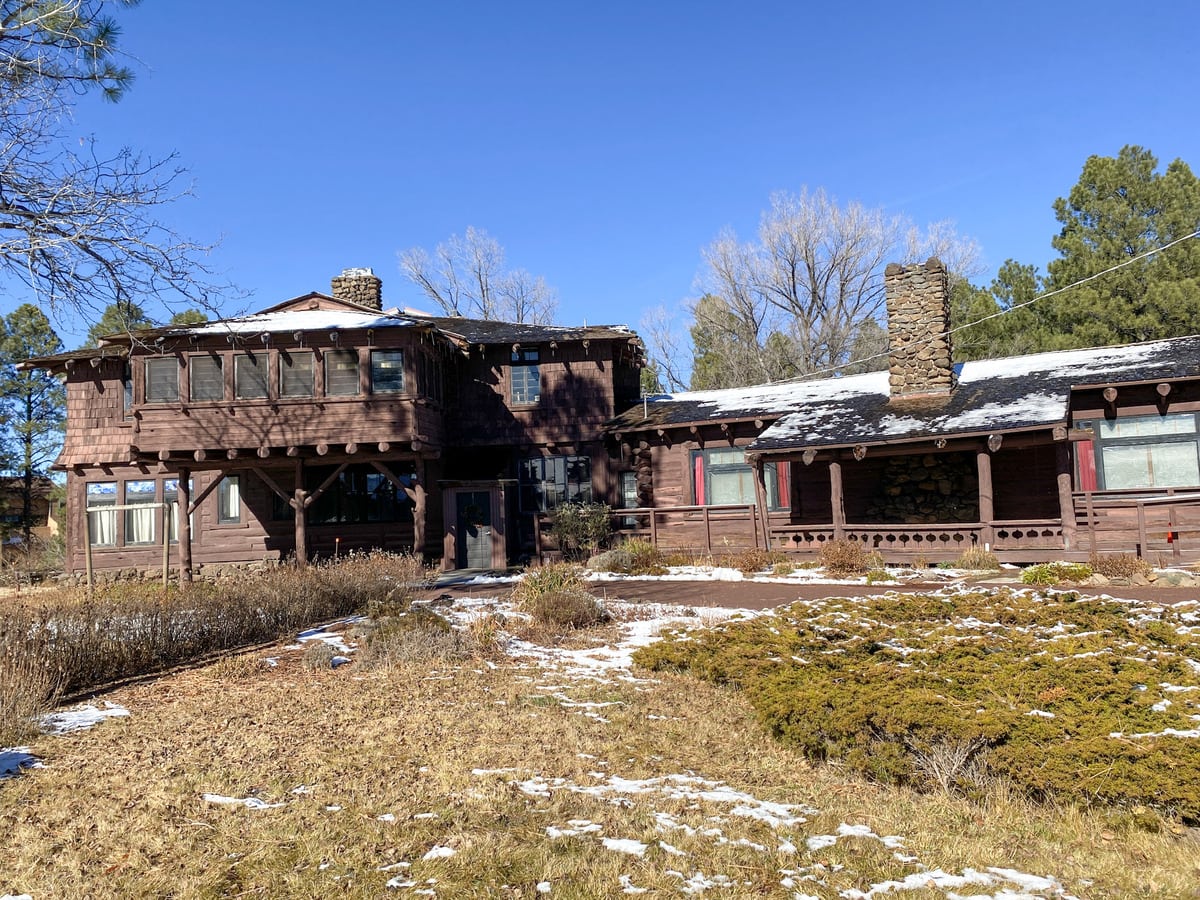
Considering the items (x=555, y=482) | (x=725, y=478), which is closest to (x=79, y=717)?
(x=555, y=482)

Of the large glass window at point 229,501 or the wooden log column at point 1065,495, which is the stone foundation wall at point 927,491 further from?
the large glass window at point 229,501

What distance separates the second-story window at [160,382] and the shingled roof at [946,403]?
11681 mm

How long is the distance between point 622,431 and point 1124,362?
1246cm

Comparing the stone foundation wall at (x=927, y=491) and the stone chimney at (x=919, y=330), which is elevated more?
the stone chimney at (x=919, y=330)

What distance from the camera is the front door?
22906mm

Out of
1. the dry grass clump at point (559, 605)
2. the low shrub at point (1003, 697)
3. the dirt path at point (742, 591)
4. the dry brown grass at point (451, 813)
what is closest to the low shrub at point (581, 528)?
the dirt path at point (742, 591)

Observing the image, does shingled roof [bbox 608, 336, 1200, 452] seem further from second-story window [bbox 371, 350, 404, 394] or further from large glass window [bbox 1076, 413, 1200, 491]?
second-story window [bbox 371, 350, 404, 394]

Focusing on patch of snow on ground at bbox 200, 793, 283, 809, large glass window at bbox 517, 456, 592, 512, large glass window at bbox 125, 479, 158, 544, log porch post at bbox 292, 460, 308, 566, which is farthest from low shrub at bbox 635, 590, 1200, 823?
large glass window at bbox 125, 479, 158, 544

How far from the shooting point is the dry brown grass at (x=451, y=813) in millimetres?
4453

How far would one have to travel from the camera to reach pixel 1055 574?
14227 millimetres

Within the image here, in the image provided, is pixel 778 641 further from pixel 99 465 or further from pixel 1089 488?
pixel 99 465

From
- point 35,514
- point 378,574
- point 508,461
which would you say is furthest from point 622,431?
point 35,514

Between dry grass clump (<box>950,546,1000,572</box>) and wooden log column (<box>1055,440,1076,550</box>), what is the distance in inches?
54.5

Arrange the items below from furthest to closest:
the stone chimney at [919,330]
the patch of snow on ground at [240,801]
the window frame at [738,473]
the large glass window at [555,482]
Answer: the large glass window at [555,482], the window frame at [738,473], the stone chimney at [919,330], the patch of snow on ground at [240,801]
